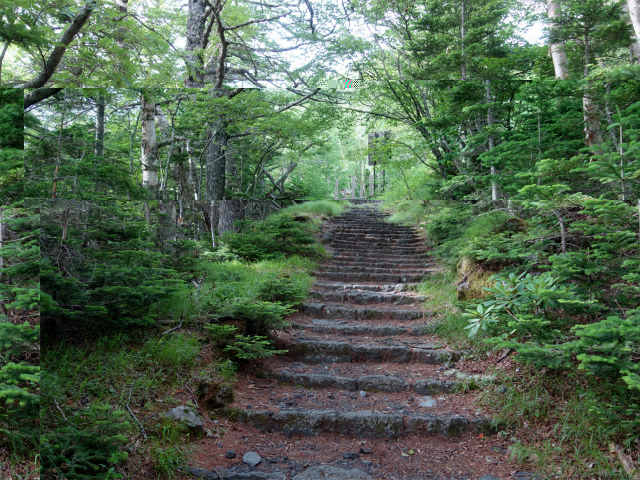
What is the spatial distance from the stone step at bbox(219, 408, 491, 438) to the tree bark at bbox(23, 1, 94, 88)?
245 centimetres

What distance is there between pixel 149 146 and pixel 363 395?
251 cm

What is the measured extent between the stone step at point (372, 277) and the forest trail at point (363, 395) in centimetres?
2

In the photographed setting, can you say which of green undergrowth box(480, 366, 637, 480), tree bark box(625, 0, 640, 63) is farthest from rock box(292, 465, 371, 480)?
tree bark box(625, 0, 640, 63)

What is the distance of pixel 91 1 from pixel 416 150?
2465 millimetres

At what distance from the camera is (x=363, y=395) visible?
2965mm

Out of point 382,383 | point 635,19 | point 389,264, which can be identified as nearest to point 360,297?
point 389,264

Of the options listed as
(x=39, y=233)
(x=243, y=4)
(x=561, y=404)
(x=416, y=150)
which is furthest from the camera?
(x=416, y=150)

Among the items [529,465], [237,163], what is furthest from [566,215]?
[237,163]

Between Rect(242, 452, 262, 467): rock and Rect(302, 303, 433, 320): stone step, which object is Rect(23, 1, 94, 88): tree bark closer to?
Rect(242, 452, 262, 467): rock

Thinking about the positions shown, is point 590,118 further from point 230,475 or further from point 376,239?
point 230,475

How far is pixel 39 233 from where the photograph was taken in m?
2.05

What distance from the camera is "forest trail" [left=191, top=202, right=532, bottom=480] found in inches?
87.7

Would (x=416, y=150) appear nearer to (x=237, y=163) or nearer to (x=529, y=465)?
(x=237, y=163)

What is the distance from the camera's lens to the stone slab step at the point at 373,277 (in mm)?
3947
